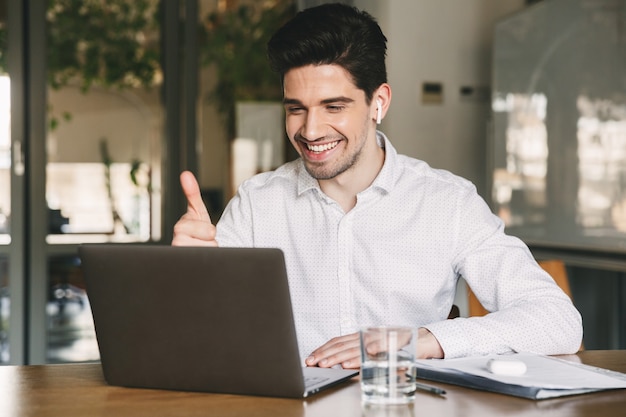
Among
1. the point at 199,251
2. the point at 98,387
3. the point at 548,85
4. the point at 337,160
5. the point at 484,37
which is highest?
the point at 484,37

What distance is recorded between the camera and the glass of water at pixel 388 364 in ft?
3.49

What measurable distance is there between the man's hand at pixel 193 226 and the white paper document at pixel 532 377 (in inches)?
16.9

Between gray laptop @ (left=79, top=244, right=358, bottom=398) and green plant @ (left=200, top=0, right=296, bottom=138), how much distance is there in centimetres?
338

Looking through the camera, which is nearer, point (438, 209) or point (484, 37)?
point (438, 209)

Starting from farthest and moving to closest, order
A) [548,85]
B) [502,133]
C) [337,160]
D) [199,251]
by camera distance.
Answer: [502,133] → [548,85] → [337,160] → [199,251]

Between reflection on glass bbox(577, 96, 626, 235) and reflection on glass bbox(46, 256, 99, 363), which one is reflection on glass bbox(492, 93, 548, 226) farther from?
reflection on glass bbox(46, 256, 99, 363)

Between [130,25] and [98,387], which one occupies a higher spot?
[130,25]

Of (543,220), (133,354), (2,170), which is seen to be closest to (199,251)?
(133,354)

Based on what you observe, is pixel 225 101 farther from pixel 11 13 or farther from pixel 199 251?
pixel 199 251

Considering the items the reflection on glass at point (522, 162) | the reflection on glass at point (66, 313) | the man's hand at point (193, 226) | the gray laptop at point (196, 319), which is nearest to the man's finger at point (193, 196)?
the man's hand at point (193, 226)

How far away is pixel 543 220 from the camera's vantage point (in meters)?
3.28

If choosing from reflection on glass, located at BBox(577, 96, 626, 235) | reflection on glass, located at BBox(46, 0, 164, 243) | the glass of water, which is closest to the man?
the glass of water

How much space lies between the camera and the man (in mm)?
1762

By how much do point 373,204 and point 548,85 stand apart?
164 centimetres
